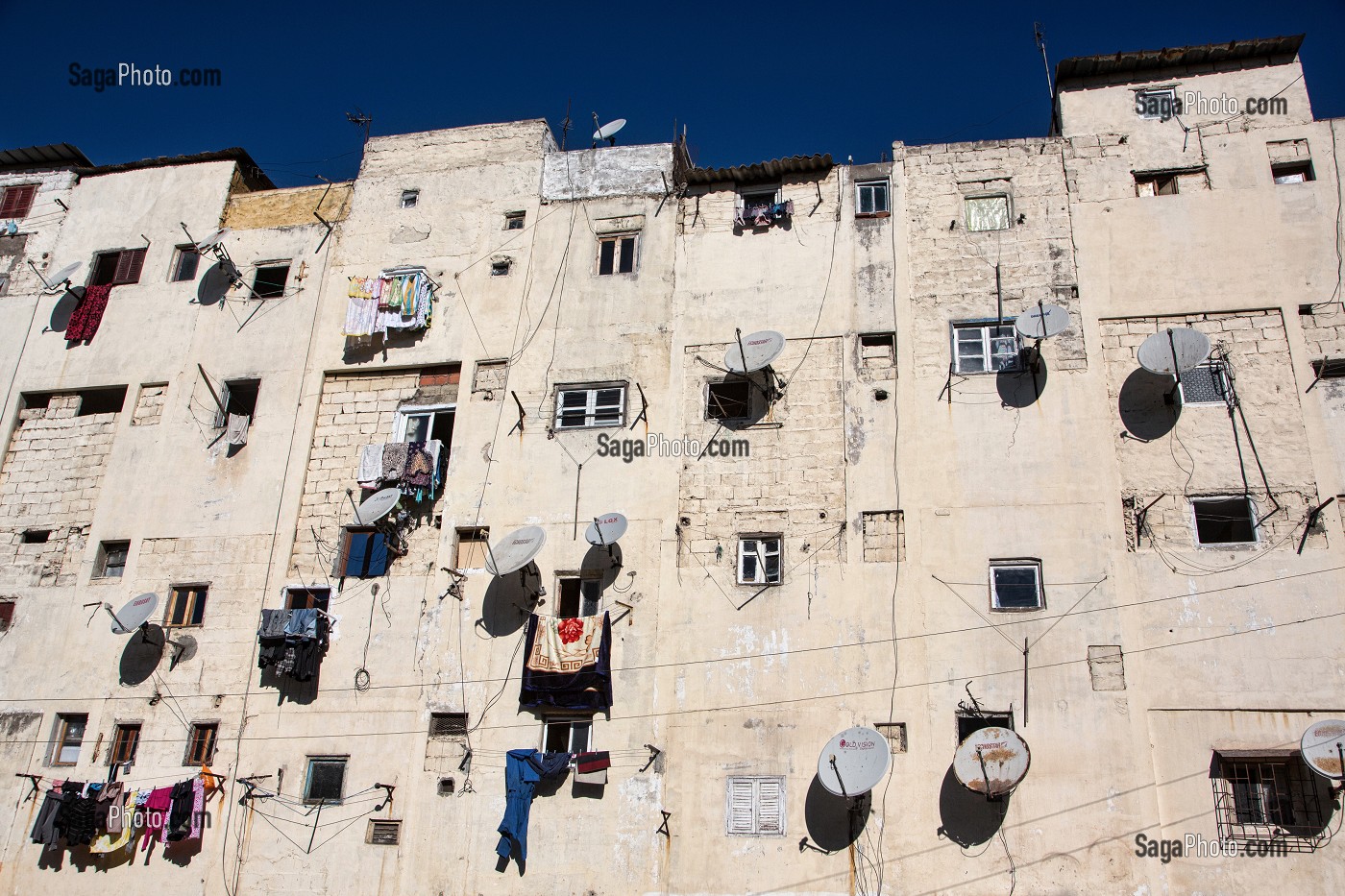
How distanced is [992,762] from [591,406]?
1173cm

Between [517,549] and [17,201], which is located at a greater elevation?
[17,201]

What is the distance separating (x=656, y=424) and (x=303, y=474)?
8674 mm

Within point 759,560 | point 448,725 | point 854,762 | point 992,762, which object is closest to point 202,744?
point 448,725

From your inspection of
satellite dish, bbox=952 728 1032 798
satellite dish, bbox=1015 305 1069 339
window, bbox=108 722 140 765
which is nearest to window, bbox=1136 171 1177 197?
satellite dish, bbox=1015 305 1069 339

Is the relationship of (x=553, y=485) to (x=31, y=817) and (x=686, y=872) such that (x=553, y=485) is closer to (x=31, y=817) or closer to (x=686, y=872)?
(x=686, y=872)

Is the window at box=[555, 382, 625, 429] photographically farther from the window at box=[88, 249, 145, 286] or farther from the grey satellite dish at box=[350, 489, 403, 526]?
the window at box=[88, 249, 145, 286]

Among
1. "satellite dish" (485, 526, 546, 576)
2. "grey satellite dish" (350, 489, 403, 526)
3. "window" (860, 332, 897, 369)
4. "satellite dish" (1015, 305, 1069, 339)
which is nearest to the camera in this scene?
"satellite dish" (485, 526, 546, 576)

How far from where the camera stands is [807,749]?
69.7 feet

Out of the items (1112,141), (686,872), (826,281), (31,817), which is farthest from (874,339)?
(31,817)

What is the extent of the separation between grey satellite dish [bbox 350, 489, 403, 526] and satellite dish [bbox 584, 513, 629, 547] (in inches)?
181

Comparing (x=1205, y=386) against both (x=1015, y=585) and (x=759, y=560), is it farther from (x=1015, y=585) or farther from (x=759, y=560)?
(x=759, y=560)

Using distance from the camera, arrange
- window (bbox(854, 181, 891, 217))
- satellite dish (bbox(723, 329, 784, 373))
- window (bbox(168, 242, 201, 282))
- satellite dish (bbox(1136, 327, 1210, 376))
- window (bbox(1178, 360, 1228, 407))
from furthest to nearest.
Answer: window (bbox(168, 242, 201, 282)) < window (bbox(854, 181, 891, 217)) < satellite dish (bbox(723, 329, 784, 373)) < window (bbox(1178, 360, 1228, 407)) < satellite dish (bbox(1136, 327, 1210, 376))

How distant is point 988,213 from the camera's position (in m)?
25.8

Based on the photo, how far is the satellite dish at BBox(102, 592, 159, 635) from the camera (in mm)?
23609
